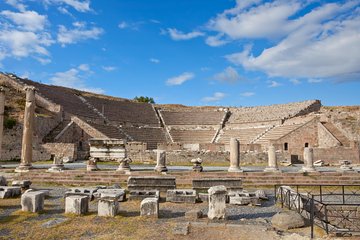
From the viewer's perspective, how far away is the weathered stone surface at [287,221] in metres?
7.02

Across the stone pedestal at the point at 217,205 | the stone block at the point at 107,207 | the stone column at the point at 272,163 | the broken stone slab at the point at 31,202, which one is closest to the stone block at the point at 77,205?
the stone block at the point at 107,207

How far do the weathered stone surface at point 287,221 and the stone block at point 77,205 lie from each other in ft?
16.1

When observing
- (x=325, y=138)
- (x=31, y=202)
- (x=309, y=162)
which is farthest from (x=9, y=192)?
(x=325, y=138)

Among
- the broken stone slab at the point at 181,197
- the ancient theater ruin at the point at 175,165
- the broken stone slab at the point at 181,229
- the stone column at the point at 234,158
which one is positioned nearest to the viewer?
the broken stone slab at the point at 181,229

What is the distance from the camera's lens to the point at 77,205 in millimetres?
8258

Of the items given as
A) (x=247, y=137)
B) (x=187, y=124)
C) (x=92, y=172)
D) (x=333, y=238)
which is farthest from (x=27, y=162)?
(x=187, y=124)

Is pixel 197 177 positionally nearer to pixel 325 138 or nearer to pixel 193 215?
pixel 193 215

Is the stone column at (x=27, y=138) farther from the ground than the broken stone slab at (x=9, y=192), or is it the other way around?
the stone column at (x=27, y=138)

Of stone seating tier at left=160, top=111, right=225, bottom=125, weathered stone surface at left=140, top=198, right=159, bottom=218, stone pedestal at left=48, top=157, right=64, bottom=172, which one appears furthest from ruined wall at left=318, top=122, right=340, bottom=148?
weathered stone surface at left=140, top=198, right=159, bottom=218

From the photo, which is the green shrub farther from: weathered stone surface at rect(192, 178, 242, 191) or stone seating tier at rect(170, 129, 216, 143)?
weathered stone surface at rect(192, 178, 242, 191)

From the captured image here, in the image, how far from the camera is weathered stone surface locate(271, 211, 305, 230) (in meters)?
7.02

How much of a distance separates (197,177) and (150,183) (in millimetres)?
3309

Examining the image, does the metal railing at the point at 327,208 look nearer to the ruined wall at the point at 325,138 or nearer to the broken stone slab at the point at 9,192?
the broken stone slab at the point at 9,192

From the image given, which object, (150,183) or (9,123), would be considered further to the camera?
(9,123)
